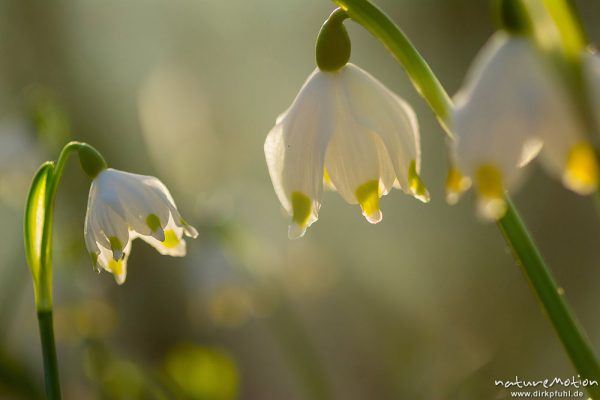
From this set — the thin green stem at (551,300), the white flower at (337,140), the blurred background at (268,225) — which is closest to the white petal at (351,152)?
the white flower at (337,140)

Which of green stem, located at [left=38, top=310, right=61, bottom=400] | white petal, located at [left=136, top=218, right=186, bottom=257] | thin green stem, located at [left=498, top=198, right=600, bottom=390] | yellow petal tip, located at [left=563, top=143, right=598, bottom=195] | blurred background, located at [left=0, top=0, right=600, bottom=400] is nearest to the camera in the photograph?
yellow petal tip, located at [left=563, top=143, right=598, bottom=195]

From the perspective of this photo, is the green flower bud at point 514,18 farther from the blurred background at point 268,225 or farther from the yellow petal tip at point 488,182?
the blurred background at point 268,225

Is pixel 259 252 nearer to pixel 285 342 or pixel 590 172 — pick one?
pixel 285 342

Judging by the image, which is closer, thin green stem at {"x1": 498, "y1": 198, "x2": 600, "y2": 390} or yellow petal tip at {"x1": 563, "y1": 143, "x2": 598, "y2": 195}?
yellow petal tip at {"x1": 563, "y1": 143, "x2": 598, "y2": 195}

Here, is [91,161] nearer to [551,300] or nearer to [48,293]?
[48,293]

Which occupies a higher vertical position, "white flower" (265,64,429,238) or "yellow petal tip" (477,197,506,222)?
"white flower" (265,64,429,238)

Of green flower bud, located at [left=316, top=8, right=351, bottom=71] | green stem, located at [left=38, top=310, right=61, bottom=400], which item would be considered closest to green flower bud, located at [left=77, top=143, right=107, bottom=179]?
green stem, located at [left=38, top=310, right=61, bottom=400]

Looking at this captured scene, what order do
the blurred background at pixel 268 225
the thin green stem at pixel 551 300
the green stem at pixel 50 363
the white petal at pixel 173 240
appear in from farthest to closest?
the blurred background at pixel 268 225, the white petal at pixel 173 240, the green stem at pixel 50 363, the thin green stem at pixel 551 300

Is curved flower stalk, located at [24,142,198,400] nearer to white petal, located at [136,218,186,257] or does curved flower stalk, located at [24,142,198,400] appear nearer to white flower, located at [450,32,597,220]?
white petal, located at [136,218,186,257]

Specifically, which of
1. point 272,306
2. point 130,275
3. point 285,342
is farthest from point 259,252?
point 130,275
